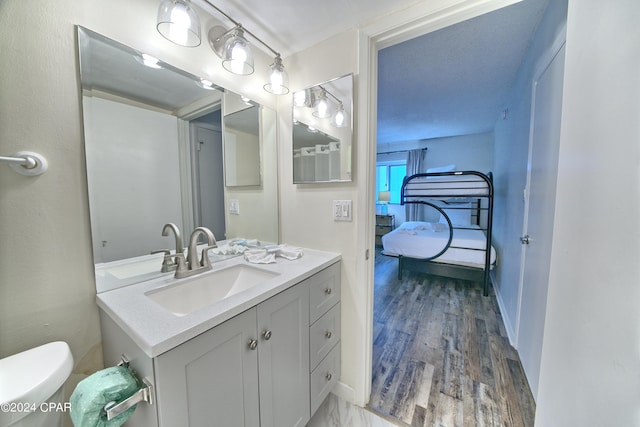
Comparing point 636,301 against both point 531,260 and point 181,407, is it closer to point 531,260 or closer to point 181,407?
point 181,407

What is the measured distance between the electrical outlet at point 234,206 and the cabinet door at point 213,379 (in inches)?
31.1

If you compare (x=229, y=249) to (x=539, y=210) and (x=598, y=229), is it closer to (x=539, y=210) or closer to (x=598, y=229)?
(x=598, y=229)

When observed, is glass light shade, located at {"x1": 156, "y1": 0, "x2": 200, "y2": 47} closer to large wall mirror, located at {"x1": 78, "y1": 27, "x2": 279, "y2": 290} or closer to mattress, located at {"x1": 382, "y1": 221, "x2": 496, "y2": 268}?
large wall mirror, located at {"x1": 78, "y1": 27, "x2": 279, "y2": 290}

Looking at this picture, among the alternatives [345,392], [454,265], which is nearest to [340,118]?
[345,392]

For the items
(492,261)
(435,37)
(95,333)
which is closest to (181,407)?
(95,333)

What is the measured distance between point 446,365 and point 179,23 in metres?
2.58

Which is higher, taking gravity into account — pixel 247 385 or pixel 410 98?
pixel 410 98

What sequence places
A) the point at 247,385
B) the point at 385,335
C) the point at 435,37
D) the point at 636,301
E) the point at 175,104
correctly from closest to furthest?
the point at 636,301 → the point at 247,385 → the point at 175,104 → the point at 435,37 → the point at 385,335

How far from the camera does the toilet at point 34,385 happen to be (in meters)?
0.54

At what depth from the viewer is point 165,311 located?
76 centimetres

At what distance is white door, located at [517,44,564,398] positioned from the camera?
122cm

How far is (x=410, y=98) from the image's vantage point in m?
2.78

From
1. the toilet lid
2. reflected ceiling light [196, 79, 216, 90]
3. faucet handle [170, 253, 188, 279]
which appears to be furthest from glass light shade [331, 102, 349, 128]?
the toilet lid

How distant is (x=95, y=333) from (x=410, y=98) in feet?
11.0
